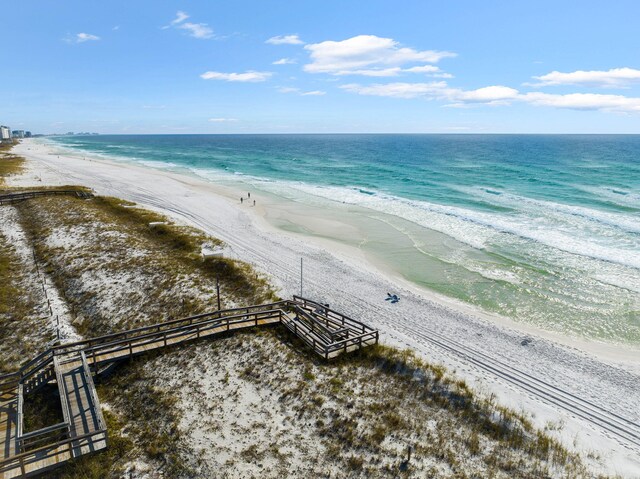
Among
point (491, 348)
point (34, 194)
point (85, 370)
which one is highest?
point (34, 194)

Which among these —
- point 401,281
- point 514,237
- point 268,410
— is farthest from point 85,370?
point 514,237

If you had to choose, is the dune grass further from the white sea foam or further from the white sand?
the white sea foam

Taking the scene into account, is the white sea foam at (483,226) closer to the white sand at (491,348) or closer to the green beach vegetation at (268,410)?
the white sand at (491,348)

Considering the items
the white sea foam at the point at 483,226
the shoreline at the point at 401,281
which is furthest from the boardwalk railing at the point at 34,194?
the white sea foam at the point at 483,226

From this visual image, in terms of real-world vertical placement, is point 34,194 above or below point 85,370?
above

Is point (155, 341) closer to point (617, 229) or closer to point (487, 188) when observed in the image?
point (617, 229)

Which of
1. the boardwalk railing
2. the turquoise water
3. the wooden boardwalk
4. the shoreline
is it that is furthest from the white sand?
the boardwalk railing

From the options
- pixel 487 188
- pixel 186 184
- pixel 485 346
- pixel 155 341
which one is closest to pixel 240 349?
pixel 155 341

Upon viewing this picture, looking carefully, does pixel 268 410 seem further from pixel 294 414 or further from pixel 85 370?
pixel 85 370
